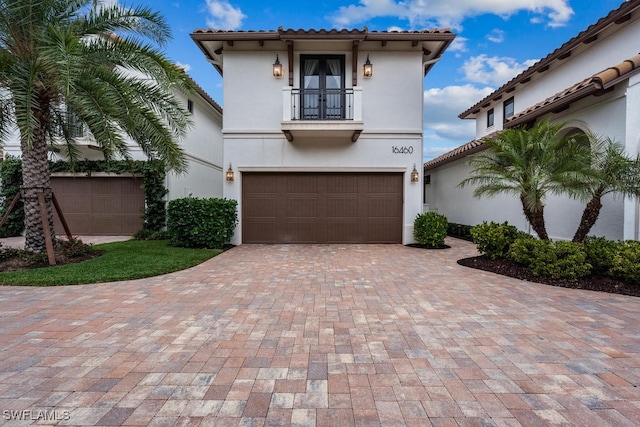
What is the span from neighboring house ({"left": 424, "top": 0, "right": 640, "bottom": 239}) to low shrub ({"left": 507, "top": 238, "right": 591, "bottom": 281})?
5.73 feet

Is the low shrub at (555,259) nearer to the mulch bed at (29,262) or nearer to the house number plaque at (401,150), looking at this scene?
the house number plaque at (401,150)

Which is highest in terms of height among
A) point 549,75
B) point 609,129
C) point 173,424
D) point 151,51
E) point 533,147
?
point 549,75

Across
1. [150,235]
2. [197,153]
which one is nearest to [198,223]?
Answer: [150,235]

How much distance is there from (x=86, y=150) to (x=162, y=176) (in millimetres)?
3053

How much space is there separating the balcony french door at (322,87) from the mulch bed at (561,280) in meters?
6.38

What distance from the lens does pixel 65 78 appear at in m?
4.98

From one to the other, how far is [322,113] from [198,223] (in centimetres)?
538

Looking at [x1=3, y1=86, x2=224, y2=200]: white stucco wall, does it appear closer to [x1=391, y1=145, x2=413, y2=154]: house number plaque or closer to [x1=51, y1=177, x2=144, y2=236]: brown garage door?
[x1=51, y1=177, x2=144, y2=236]: brown garage door

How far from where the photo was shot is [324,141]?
35.0ft

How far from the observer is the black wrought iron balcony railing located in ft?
34.4

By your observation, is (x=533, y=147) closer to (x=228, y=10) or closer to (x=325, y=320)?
(x=325, y=320)

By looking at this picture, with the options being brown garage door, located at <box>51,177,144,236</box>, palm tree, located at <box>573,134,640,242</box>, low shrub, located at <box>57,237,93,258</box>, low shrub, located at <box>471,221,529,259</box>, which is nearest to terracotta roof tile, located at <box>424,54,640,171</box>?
palm tree, located at <box>573,134,640,242</box>

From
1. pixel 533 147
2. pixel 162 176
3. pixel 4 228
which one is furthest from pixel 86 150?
pixel 533 147

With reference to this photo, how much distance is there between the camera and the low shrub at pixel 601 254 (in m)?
5.61
